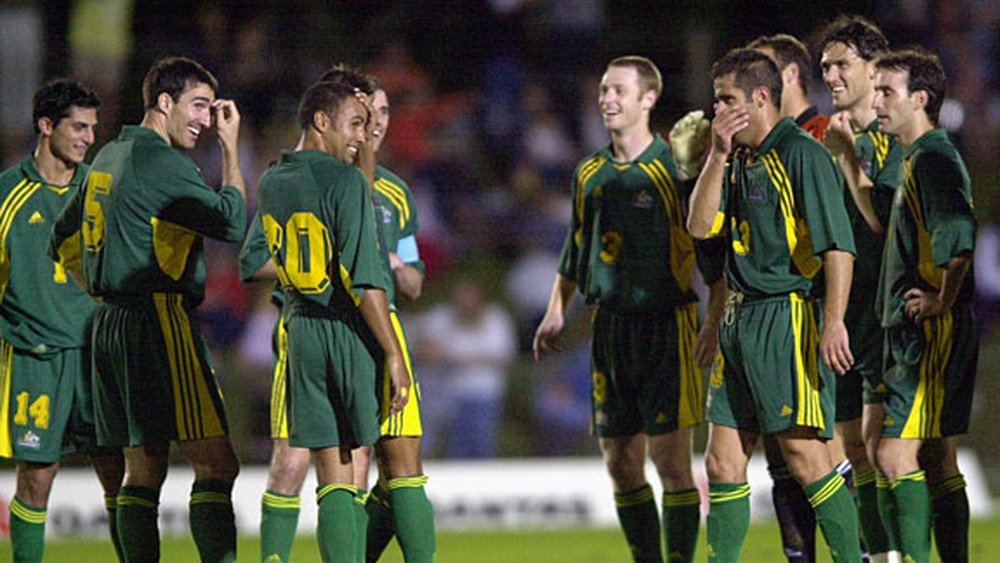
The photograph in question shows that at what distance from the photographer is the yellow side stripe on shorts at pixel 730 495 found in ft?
20.2

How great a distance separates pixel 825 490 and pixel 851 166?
4.75 ft

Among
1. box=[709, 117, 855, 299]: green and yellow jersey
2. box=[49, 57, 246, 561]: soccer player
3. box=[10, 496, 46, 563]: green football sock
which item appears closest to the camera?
box=[709, 117, 855, 299]: green and yellow jersey

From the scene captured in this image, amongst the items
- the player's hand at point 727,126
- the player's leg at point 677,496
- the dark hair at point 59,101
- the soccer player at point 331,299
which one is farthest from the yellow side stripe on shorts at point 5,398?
the player's hand at point 727,126

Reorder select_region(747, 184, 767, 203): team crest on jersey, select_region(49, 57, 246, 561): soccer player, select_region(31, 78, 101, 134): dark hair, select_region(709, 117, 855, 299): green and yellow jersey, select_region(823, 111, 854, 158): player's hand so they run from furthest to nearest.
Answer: select_region(31, 78, 101, 134): dark hair, select_region(823, 111, 854, 158): player's hand, select_region(49, 57, 246, 561): soccer player, select_region(747, 184, 767, 203): team crest on jersey, select_region(709, 117, 855, 299): green and yellow jersey

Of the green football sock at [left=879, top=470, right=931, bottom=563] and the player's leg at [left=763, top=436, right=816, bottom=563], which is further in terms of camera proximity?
the player's leg at [left=763, top=436, right=816, bottom=563]

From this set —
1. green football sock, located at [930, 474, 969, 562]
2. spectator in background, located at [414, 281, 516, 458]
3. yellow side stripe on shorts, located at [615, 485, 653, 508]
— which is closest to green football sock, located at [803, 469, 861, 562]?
green football sock, located at [930, 474, 969, 562]

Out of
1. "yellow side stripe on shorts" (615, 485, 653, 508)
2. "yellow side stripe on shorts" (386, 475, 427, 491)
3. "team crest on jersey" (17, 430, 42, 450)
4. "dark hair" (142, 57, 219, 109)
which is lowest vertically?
"yellow side stripe on shorts" (615, 485, 653, 508)

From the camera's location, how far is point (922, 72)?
6.46 meters

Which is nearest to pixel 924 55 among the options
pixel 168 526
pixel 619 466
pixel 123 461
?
pixel 619 466

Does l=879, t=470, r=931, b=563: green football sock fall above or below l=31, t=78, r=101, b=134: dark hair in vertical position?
below

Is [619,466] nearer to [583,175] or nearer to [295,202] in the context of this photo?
[583,175]

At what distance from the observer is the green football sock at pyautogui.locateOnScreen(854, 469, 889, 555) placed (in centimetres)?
702

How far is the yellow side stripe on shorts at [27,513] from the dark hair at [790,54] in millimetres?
3644

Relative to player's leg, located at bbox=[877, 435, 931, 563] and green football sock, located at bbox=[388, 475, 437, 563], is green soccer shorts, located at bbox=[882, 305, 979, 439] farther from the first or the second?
green football sock, located at bbox=[388, 475, 437, 563]
